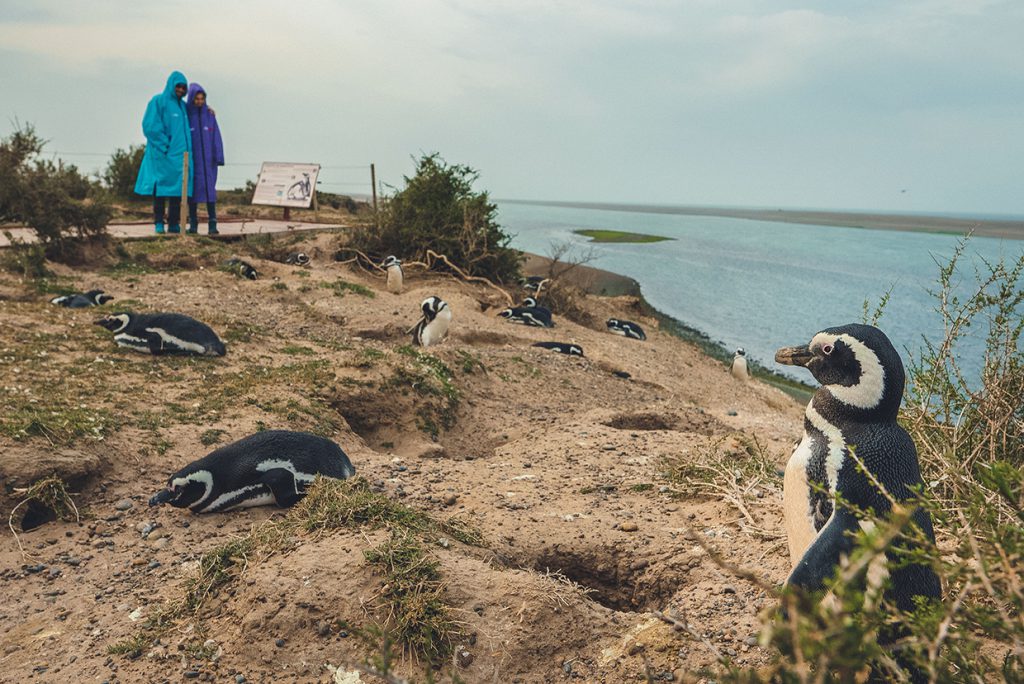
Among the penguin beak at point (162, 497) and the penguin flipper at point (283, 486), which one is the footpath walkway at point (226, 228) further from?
the penguin flipper at point (283, 486)

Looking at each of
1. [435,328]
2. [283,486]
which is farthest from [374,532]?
[435,328]

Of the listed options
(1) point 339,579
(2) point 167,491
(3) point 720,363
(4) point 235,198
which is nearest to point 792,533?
(1) point 339,579

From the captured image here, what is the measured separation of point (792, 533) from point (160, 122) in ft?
44.4

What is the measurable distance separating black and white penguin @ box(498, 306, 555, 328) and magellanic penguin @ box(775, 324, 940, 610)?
29.0 feet

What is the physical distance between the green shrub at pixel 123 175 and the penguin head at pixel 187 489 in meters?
19.4

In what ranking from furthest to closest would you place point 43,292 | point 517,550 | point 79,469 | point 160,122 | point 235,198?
1. point 235,198
2. point 160,122
3. point 43,292
4. point 79,469
5. point 517,550

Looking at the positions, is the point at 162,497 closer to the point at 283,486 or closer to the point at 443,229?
the point at 283,486

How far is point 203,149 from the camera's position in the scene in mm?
14367

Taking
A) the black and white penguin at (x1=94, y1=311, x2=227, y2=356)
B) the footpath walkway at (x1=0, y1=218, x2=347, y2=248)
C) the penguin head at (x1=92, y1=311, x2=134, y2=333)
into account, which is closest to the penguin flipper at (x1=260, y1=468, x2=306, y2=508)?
the black and white penguin at (x1=94, y1=311, x2=227, y2=356)

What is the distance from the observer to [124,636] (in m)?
3.15

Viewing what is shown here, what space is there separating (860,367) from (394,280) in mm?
10647

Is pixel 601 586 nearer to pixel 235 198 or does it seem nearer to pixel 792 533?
pixel 792 533

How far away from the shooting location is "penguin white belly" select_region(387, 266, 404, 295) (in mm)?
12930

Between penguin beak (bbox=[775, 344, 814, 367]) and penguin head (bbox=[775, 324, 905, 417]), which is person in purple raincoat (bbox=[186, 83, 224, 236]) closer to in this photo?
penguin beak (bbox=[775, 344, 814, 367])
